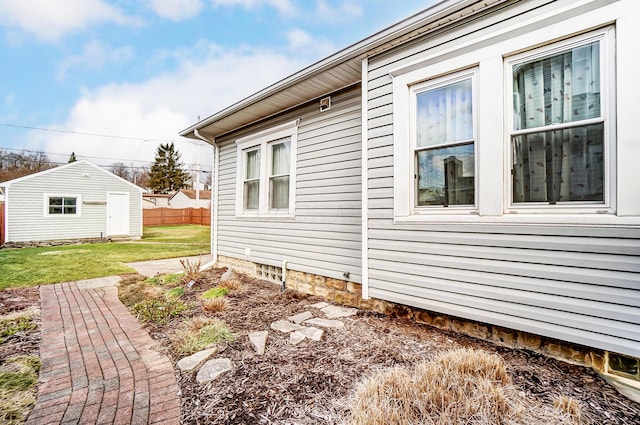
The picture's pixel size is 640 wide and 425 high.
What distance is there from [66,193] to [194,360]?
14.2 m

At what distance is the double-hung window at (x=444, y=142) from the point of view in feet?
9.22

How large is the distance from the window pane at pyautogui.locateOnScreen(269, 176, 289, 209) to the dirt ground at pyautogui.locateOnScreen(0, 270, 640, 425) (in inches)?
88.4

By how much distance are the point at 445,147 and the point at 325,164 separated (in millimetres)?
1888

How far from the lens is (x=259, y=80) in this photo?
16141mm

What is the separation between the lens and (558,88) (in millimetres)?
2342

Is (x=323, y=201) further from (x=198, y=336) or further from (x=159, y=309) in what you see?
(x=159, y=309)

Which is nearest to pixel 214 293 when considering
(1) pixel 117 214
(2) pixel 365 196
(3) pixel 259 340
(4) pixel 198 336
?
(4) pixel 198 336

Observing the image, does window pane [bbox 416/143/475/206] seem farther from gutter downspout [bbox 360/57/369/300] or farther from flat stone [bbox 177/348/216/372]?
flat stone [bbox 177/348/216/372]

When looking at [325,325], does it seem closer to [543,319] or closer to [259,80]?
[543,319]

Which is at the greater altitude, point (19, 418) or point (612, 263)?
point (612, 263)

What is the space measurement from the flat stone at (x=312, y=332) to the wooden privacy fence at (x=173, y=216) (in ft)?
72.8

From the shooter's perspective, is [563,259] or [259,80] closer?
[563,259]

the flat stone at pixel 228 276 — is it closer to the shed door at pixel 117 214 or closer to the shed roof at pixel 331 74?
→ the shed roof at pixel 331 74

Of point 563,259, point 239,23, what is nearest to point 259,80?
point 239,23
